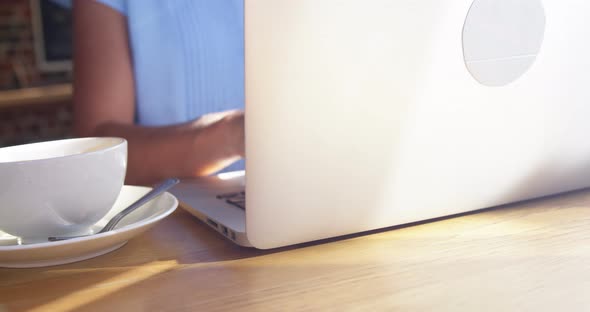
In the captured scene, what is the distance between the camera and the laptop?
509mm

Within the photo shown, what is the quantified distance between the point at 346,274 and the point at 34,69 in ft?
12.3

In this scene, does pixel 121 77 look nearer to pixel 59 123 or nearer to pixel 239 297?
pixel 239 297

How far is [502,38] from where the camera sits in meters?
0.61

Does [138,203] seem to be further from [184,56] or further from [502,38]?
[184,56]

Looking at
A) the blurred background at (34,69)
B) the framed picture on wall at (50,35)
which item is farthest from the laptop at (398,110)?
the framed picture on wall at (50,35)

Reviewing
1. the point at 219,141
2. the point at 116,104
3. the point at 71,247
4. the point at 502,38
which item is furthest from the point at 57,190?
the point at 116,104

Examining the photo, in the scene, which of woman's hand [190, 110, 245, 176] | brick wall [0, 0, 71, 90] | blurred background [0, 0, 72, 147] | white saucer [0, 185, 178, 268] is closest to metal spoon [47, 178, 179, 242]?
white saucer [0, 185, 178, 268]

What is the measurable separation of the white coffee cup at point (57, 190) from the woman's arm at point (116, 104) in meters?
0.56

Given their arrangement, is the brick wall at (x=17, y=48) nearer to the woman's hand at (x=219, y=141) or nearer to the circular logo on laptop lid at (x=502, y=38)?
the woman's hand at (x=219, y=141)

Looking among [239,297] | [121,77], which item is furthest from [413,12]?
[121,77]

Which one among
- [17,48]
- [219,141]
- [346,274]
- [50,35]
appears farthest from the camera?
[50,35]

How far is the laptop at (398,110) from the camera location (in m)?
0.51

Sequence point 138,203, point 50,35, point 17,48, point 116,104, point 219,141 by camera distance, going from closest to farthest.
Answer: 1. point 138,203
2. point 219,141
3. point 116,104
4. point 17,48
5. point 50,35

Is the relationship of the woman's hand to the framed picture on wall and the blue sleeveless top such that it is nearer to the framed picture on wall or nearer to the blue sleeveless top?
→ the blue sleeveless top
